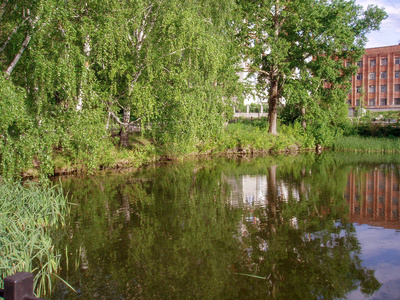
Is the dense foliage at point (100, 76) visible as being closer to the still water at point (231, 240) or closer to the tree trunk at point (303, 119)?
the still water at point (231, 240)

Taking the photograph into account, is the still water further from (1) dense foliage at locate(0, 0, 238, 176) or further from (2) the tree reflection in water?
(1) dense foliage at locate(0, 0, 238, 176)

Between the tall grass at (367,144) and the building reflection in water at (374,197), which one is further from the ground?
the tall grass at (367,144)

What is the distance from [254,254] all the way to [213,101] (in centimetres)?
1426

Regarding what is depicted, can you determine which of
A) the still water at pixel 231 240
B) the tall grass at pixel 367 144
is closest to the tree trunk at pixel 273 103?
the tall grass at pixel 367 144

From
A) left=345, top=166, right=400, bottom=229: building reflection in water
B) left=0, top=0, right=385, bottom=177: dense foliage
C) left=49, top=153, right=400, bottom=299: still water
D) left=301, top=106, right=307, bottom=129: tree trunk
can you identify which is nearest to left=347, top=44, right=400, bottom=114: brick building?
left=301, top=106, right=307, bottom=129: tree trunk

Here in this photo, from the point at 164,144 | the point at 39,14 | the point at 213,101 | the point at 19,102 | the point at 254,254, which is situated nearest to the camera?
the point at 254,254

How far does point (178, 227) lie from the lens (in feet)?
35.6

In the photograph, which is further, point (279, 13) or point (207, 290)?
point (279, 13)

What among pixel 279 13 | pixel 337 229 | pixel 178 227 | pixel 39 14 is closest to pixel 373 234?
pixel 337 229

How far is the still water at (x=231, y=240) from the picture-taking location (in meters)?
7.17

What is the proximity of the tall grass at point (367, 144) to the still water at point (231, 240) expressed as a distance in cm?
1720

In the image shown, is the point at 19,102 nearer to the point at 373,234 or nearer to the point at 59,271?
the point at 59,271

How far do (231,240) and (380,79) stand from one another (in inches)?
2802

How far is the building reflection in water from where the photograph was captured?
1191cm
